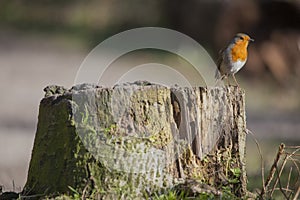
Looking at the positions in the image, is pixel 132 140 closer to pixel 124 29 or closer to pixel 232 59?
pixel 232 59

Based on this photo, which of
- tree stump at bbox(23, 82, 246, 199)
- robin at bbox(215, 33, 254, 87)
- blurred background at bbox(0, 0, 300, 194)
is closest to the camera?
tree stump at bbox(23, 82, 246, 199)

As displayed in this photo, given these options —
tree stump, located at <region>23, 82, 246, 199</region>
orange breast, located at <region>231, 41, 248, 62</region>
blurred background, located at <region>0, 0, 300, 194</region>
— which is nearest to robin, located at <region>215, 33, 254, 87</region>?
orange breast, located at <region>231, 41, 248, 62</region>

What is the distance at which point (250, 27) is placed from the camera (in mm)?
13219

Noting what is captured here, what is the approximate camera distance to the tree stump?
3756 millimetres

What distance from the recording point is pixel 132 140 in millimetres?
3775

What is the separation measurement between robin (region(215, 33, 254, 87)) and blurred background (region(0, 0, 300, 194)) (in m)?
0.74

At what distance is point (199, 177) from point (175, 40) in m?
11.4

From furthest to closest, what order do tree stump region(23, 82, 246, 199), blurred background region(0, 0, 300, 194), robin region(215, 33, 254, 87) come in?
blurred background region(0, 0, 300, 194), robin region(215, 33, 254, 87), tree stump region(23, 82, 246, 199)

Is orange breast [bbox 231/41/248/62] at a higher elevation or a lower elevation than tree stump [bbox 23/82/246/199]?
higher

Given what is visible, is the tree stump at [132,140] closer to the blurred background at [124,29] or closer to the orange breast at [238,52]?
the orange breast at [238,52]

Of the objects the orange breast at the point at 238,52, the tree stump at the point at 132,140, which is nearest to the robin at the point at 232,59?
the orange breast at the point at 238,52

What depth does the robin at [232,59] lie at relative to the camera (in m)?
5.28

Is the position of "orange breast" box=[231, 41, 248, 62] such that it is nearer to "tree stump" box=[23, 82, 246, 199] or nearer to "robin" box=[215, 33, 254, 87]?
"robin" box=[215, 33, 254, 87]

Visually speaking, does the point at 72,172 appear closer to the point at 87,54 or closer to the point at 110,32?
the point at 87,54
